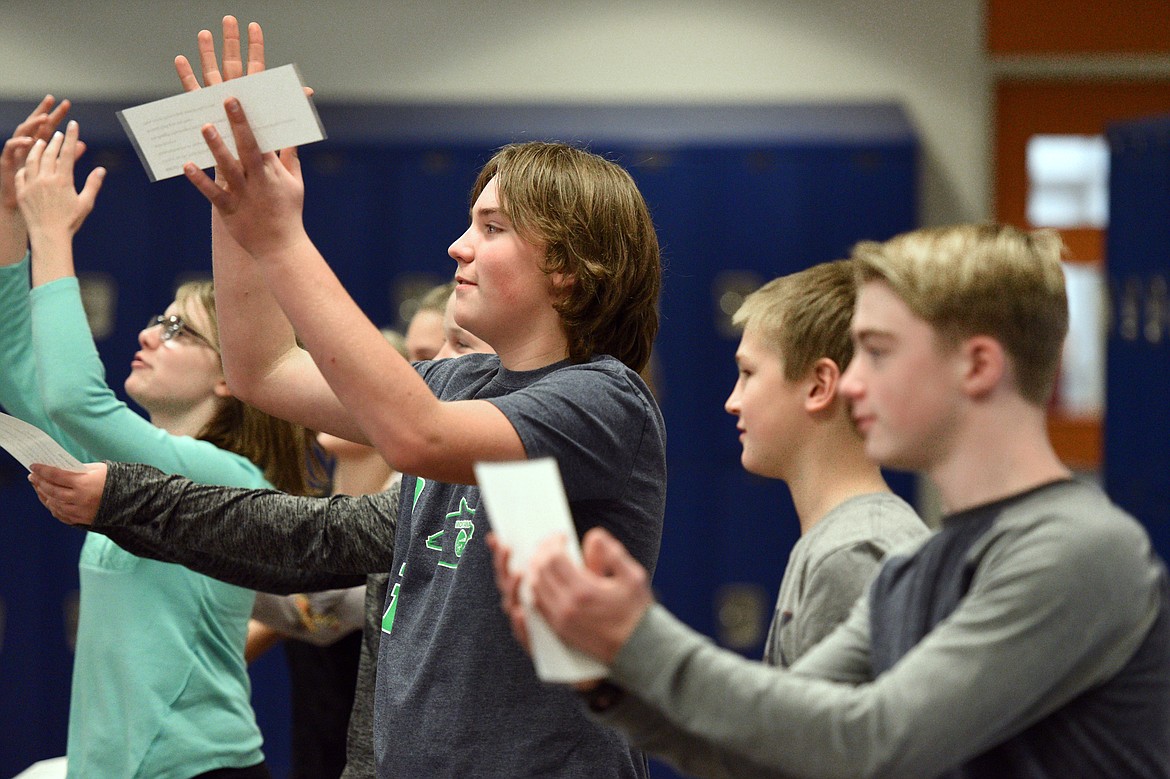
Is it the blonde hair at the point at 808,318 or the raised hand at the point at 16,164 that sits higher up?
the raised hand at the point at 16,164

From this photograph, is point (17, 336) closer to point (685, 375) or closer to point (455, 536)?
point (455, 536)

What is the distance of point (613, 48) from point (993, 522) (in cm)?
421

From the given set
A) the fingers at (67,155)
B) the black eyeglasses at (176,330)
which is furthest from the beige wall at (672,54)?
the fingers at (67,155)

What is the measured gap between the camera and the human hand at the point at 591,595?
963mm

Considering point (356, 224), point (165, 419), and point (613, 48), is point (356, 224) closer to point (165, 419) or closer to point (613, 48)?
point (613, 48)

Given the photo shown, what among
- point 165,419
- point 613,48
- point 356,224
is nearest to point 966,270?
point 165,419

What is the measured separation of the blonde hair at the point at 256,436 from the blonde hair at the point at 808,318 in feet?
3.54

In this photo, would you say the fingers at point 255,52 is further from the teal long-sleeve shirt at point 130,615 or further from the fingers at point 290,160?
the teal long-sleeve shirt at point 130,615

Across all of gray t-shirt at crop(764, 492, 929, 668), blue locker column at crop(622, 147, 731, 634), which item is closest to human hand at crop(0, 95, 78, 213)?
gray t-shirt at crop(764, 492, 929, 668)

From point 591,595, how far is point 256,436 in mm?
1523

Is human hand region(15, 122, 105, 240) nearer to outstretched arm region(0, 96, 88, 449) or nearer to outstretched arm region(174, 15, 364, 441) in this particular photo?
outstretched arm region(0, 96, 88, 449)

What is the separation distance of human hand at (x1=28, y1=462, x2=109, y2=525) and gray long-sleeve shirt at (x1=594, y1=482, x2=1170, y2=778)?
0.88 m

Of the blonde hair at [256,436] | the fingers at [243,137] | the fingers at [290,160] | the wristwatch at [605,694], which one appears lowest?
the blonde hair at [256,436]

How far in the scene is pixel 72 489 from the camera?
1623 millimetres
